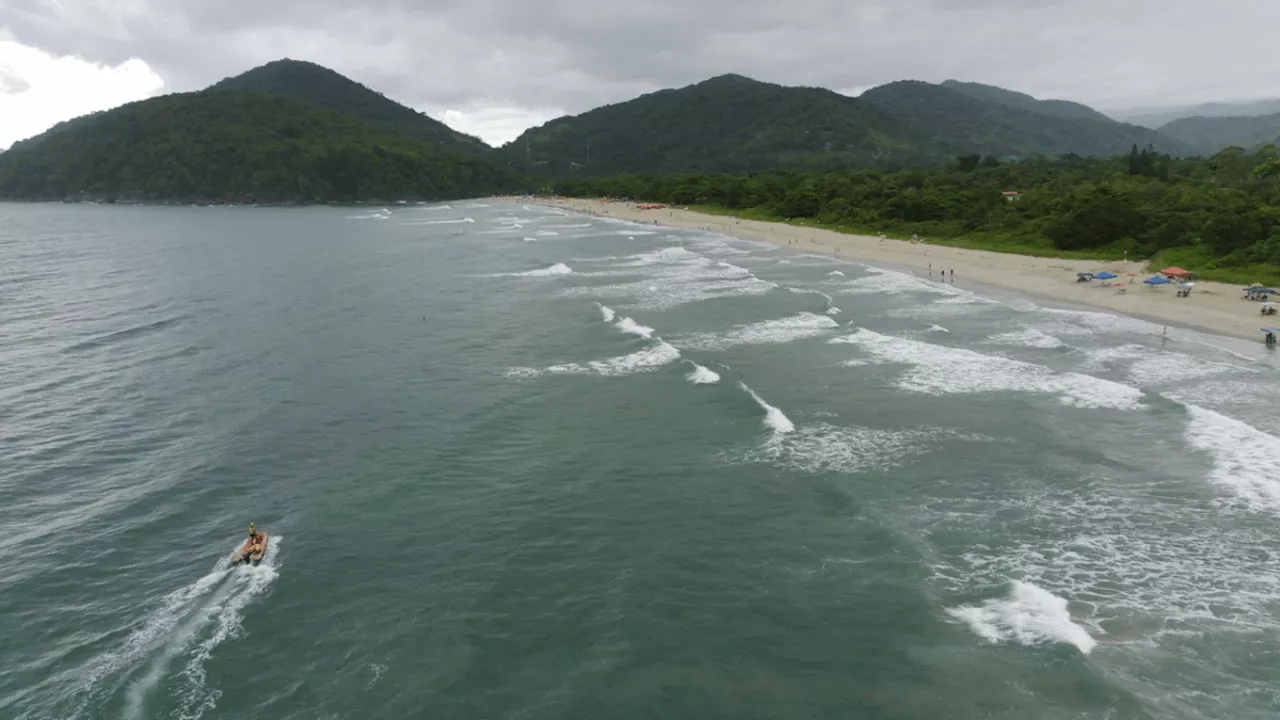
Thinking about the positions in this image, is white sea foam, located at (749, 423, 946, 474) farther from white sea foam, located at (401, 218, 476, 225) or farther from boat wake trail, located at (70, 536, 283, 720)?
white sea foam, located at (401, 218, 476, 225)

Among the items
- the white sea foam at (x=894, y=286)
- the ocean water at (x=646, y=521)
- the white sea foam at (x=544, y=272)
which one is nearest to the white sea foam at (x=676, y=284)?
the white sea foam at (x=544, y=272)

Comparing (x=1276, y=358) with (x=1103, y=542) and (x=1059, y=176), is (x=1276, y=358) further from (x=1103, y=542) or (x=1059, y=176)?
(x=1059, y=176)

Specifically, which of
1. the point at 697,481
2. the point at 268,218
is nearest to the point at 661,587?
the point at 697,481

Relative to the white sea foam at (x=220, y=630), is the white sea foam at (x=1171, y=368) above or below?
Result: above

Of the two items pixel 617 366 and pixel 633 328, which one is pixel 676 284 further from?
pixel 617 366

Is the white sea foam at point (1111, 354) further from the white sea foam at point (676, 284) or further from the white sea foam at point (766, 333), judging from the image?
the white sea foam at point (676, 284)

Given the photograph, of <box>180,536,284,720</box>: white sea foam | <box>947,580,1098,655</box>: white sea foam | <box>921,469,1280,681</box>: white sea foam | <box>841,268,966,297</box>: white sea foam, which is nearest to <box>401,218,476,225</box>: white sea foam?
<box>841,268,966,297</box>: white sea foam

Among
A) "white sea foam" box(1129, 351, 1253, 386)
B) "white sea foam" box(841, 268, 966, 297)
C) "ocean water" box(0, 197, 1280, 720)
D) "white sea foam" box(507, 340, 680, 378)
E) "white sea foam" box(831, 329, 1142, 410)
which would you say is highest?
"white sea foam" box(841, 268, 966, 297)
